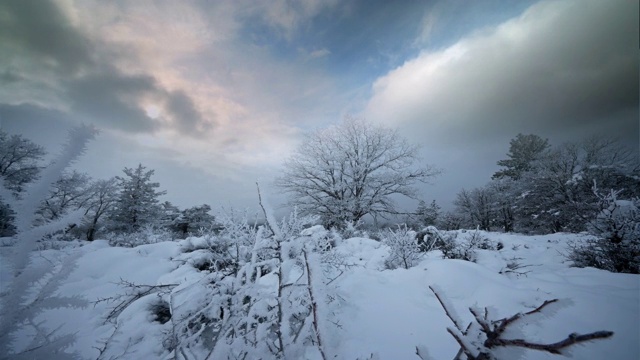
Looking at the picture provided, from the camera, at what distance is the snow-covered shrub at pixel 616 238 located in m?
3.52

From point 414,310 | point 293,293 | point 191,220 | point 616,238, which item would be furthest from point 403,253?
point 191,220

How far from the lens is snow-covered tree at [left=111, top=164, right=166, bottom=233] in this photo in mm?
18156

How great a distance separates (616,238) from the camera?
144 inches

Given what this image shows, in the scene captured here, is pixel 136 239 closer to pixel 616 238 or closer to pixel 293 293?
pixel 293 293

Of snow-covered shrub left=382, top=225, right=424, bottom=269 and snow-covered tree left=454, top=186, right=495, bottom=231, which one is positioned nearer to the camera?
snow-covered shrub left=382, top=225, right=424, bottom=269

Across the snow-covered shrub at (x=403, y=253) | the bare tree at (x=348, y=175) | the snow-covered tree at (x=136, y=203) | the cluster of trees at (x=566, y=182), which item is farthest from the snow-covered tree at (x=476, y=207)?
the snow-covered tree at (x=136, y=203)

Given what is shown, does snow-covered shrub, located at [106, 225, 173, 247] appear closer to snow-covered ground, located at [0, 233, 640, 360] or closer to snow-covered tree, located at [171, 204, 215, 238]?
snow-covered ground, located at [0, 233, 640, 360]

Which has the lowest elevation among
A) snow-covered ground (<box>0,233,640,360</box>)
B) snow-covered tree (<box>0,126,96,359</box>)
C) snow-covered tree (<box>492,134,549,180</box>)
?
snow-covered ground (<box>0,233,640,360</box>)

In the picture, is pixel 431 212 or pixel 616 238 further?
pixel 431 212

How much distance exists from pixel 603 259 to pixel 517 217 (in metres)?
20.5

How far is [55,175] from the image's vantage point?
1.05 meters

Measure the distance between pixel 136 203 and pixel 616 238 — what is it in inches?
988

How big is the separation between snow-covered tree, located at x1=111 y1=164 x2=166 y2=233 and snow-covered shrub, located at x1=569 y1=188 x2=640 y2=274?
22.7m

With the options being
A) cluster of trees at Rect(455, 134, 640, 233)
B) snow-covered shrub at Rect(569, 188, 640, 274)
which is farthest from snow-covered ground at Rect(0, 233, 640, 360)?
cluster of trees at Rect(455, 134, 640, 233)
